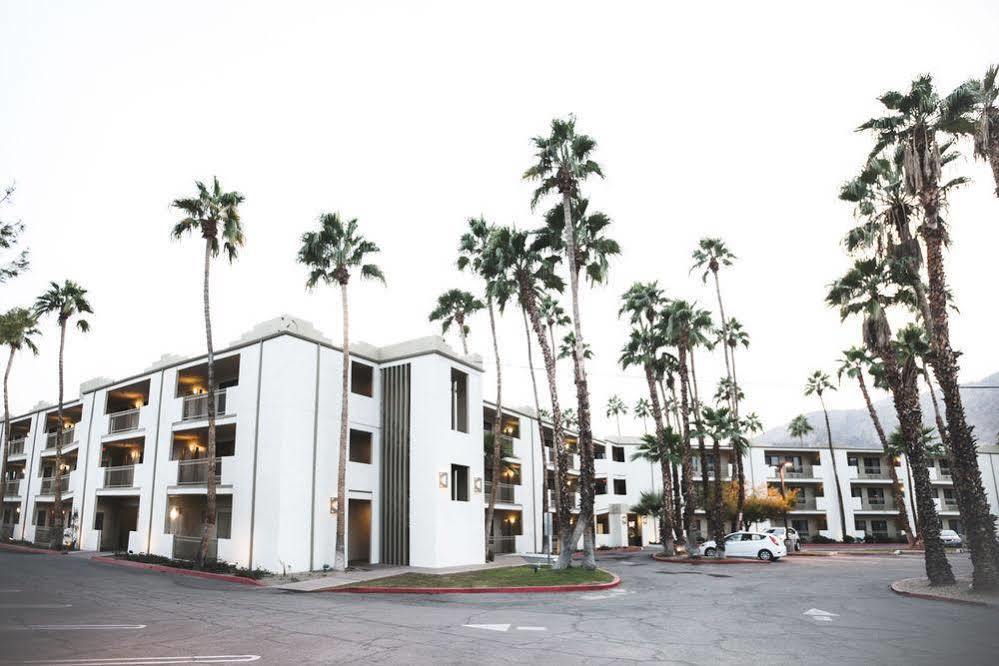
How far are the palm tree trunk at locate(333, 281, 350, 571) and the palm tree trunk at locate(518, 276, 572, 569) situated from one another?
23.5 ft

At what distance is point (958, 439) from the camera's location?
1622 centimetres

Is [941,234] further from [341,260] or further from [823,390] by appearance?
[823,390]

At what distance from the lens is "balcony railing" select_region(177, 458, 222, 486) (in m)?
25.6

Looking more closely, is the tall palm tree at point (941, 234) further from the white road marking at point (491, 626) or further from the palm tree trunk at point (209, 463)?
the palm tree trunk at point (209, 463)

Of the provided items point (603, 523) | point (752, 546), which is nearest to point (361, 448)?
point (752, 546)

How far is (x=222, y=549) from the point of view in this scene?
77.0 feet

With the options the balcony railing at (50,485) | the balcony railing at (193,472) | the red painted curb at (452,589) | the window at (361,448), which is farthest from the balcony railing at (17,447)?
the red painted curb at (452,589)

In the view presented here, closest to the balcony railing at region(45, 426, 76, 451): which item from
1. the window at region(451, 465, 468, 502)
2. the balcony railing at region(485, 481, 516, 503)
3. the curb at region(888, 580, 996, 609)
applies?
the balcony railing at region(485, 481, 516, 503)

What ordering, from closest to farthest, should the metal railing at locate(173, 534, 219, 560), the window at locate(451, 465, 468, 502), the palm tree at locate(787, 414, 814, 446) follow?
the metal railing at locate(173, 534, 219, 560) < the window at locate(451, 465, 468, 502) < the palm tree at locate(787, 414, 814, 446)

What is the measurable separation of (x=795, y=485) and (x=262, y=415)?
173ft

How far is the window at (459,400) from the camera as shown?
2770 cm

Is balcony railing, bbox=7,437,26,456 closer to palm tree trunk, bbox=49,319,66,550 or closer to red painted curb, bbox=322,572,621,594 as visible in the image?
palm tree trunk, bbox=49,319,66,550

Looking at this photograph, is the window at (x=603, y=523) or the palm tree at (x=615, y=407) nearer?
the window at (x=603, y=523)

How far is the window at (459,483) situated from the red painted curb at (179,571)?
27.7 ft
